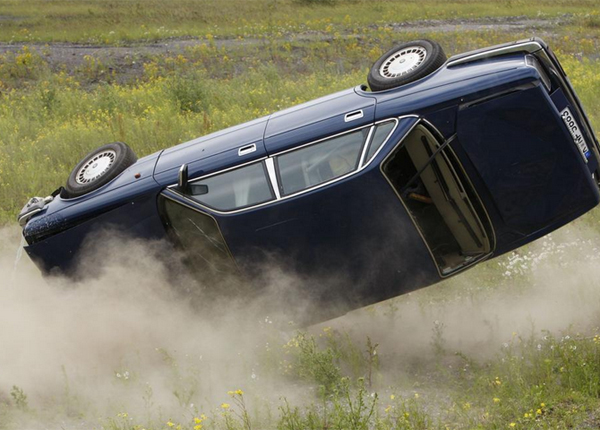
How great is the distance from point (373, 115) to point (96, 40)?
894 inches

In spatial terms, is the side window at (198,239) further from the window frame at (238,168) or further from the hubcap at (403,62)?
the hubcap at (403,62)

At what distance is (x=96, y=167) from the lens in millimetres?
8312

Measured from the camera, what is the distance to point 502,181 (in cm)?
687

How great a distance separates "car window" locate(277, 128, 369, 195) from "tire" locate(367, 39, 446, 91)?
72 centimetres

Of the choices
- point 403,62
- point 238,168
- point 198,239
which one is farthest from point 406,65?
point 198,239

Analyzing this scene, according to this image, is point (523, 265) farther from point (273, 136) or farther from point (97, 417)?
point (97, 417)

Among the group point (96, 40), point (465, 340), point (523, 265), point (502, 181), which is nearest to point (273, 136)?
point (502, 181)

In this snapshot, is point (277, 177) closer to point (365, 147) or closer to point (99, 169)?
point (365, 147)

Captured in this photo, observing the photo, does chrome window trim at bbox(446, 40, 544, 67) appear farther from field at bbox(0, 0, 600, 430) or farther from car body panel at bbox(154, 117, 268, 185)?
field at bbox(0, 0, 600, 430)

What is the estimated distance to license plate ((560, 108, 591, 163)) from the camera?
683 centimetres

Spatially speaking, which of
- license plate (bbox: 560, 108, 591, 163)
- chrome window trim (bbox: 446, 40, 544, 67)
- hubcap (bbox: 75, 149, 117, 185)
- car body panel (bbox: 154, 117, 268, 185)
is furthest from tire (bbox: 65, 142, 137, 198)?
license plate (bbox: 560, 108, 591, 163)

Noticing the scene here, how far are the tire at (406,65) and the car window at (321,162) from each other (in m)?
0.72

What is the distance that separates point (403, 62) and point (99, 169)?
3.12m

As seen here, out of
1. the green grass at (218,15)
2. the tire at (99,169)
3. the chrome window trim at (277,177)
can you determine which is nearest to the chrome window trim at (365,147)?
the chrome window trim at (277,177)
